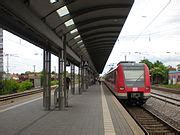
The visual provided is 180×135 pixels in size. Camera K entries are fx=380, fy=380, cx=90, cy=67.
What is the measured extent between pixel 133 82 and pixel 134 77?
0.35 m

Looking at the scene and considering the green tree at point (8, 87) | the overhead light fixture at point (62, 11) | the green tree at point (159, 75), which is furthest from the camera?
the green tree at point (159, 75)

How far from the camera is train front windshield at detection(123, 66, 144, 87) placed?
23156 millimetres

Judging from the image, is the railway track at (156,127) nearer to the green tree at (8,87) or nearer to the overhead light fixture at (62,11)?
the overhead light fixture at (62,11)

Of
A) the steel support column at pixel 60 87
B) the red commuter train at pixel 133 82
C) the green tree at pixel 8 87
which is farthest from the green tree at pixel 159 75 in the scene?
the steel support column at pixel 60 87

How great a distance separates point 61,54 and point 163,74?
81.3 metres

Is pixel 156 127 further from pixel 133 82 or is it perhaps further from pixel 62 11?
pixel 133 82

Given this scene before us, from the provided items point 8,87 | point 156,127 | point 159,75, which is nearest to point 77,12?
point 156,127

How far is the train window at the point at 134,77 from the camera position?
23.2 meters

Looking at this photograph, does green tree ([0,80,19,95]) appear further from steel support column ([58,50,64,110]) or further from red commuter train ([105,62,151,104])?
steel support column ([58,50,64,110])

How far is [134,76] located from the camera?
23453mm

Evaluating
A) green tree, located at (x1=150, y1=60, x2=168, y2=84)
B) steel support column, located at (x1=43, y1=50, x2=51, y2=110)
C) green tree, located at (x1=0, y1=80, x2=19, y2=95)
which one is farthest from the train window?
green tree, located at (x1=150, y1=60, x2=168, y2=84)

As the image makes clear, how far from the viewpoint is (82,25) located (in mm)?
20297

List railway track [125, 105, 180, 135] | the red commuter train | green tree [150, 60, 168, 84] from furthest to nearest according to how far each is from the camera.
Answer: green tree [150, 60, 168, 84], the red commuter train, railway track [125, 105, 180, 135]

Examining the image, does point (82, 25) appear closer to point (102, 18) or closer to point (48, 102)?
point (102, 18)
